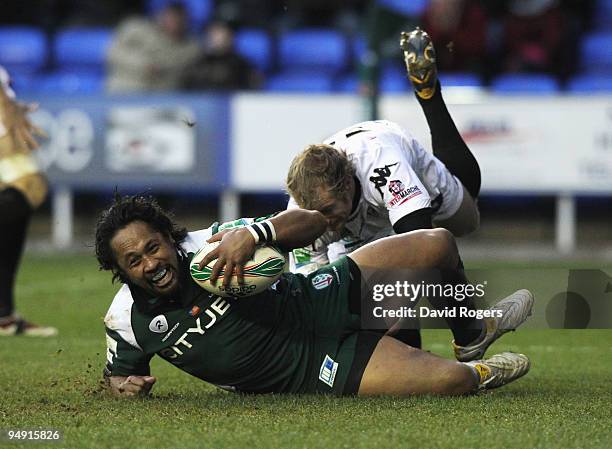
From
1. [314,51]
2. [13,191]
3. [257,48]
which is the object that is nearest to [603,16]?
[314,51]

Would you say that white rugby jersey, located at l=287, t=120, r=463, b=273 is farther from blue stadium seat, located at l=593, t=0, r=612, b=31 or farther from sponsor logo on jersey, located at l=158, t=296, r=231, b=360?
blue stadium seat, located at l=593, t=0, r=612, b=31

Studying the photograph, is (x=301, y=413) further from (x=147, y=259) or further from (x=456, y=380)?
(x=147, y=259)

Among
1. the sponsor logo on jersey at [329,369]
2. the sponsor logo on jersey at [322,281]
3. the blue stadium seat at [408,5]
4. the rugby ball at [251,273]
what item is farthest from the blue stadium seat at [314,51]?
the rugby ball at [251,273]

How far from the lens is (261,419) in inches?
197

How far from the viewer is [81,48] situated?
16.2 m

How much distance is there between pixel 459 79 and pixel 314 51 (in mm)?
2049

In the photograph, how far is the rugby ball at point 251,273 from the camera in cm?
517

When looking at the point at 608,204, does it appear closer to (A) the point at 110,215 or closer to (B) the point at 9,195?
(B) the point at 9,195

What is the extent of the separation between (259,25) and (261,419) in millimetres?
12087

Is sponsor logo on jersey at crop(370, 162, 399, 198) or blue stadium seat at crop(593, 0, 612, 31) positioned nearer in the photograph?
sponsor logo on jersey at crop(370, 162, 399, 198)

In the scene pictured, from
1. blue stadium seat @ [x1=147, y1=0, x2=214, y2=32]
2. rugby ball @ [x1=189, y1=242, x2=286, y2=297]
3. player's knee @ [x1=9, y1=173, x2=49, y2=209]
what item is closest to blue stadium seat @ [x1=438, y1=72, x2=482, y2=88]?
blue stadium seat @ [x1=147, y1=0, x2=214, y2=32]

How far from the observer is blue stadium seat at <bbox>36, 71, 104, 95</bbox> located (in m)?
15.4

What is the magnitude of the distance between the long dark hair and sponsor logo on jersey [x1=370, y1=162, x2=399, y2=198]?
3.43 feet

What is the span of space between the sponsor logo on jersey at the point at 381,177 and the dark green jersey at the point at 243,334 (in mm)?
619
